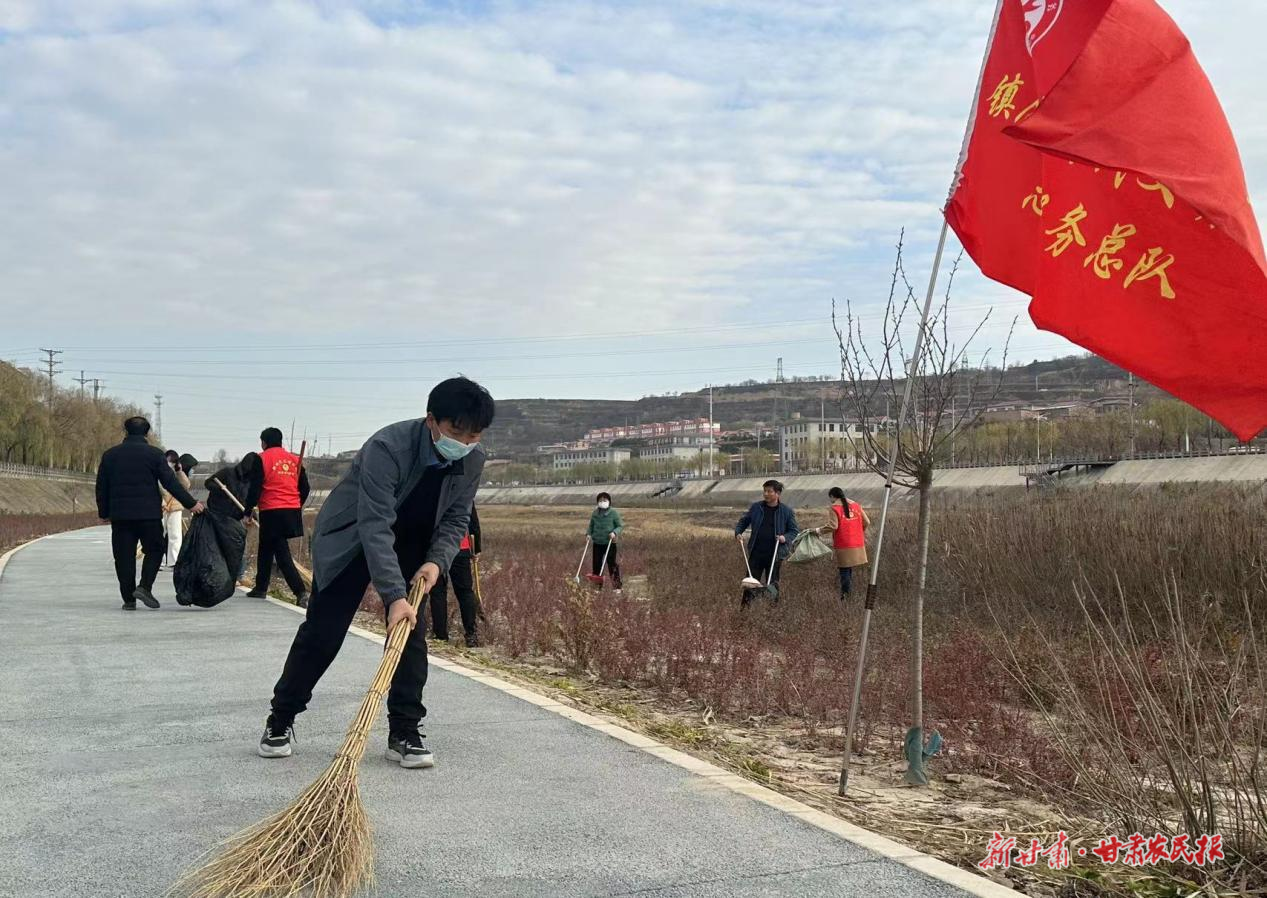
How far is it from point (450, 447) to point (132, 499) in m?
7.65

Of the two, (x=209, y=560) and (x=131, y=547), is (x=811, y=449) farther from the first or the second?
(x=131, y=547)

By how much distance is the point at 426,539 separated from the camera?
213 inches

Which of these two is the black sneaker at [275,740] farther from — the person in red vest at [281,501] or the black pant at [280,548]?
the black pant at [280,548]

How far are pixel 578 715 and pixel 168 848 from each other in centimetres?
273

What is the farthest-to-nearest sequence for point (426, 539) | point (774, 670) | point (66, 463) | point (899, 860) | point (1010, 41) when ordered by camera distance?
point (66, 463) → point (774, 670) → point (426, 539) → point (1010, 41) → point (899, 860)

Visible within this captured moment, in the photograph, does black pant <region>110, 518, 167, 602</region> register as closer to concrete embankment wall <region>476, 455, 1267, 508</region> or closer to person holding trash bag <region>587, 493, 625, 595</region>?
person holding trash bag <region>587, 493, 625, 595</region>

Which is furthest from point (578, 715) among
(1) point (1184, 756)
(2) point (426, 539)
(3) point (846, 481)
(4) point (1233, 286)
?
(3) point (846, 481)

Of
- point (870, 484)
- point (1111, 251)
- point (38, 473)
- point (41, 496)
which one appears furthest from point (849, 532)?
point (38, 473)

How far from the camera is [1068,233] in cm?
481

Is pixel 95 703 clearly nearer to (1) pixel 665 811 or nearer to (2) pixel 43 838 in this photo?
(2) pixel 43 838

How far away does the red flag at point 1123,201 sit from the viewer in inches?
165

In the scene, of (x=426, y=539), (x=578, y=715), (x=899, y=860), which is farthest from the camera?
(x=578, y=715)

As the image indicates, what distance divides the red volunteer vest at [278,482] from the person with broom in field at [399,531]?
714 centimetres

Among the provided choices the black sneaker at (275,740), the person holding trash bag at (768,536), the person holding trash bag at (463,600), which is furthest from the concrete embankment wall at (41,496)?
the black sneaker at (275,740)
